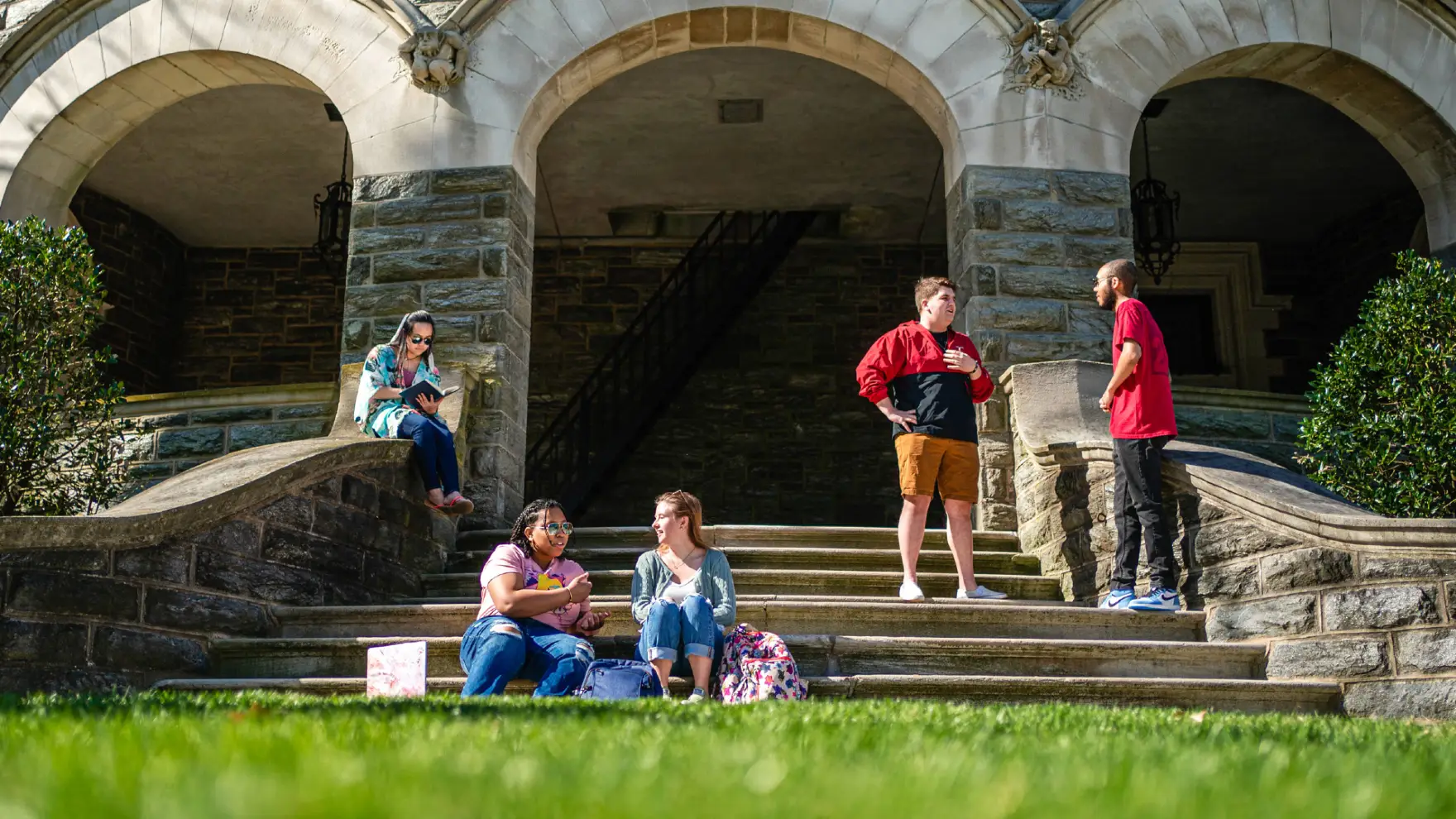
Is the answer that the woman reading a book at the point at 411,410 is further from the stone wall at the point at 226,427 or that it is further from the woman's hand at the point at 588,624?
the woman's hand at the point at 588,624

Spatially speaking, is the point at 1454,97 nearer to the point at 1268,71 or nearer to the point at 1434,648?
the point at 1268,71

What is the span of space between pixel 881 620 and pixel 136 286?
9597 mm

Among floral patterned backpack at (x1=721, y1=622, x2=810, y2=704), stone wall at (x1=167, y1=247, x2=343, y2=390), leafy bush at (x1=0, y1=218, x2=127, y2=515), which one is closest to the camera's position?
floral patterned backpack at (x1=721, y1=622, x2=810, y2=704)

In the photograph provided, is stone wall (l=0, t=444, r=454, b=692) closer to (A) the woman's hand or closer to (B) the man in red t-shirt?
(A) the woman's hand

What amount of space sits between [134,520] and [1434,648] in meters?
4.85

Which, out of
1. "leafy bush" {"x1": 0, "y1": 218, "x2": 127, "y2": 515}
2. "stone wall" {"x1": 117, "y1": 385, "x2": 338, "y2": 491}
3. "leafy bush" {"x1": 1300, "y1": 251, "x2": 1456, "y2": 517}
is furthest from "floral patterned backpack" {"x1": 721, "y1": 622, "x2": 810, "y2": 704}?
"stone wall" {"x1": 117, "y1": 385, "x2": 338, "y2": 491}

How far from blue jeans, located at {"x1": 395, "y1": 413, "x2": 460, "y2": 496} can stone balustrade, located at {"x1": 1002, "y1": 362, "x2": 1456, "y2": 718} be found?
294 cm

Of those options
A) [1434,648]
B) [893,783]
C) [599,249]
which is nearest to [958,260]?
[1434,648]

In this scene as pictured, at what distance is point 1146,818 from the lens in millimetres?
1673

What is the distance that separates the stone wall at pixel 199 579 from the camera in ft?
16.2

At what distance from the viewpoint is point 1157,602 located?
568cm

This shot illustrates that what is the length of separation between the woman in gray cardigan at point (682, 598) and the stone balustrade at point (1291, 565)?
2117 mm

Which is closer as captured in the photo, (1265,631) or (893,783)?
(893,783)

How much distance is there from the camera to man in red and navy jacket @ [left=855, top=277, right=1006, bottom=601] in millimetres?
6090
